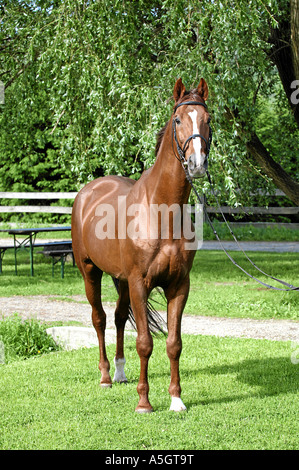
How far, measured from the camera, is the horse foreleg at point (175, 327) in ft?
15.0

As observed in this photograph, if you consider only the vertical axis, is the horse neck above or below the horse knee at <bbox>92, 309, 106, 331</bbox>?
above

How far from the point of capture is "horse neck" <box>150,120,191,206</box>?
437 cm

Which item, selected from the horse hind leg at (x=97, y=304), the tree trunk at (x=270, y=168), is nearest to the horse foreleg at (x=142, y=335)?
the horse hind leg at (x=97, y=304)

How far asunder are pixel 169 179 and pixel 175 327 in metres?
1.16

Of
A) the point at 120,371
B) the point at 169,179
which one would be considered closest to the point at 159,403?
the point at 120,371

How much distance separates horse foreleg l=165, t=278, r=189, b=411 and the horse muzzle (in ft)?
3.28

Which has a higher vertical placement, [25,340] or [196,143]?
[196,143]

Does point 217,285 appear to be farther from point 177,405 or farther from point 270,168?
point 177,405

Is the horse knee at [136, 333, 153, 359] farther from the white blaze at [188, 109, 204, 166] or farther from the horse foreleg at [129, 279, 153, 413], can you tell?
the white blaze at [188, 109, 204, 166]

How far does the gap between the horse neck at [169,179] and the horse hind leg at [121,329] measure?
1.32 m

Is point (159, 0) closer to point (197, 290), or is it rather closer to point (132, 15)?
point (132, 15)

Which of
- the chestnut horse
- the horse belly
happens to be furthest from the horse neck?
the horse belly

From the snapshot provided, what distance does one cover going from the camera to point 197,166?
3922 mm

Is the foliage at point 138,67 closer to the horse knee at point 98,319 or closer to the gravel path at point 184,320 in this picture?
the gravel path at point 184,320
